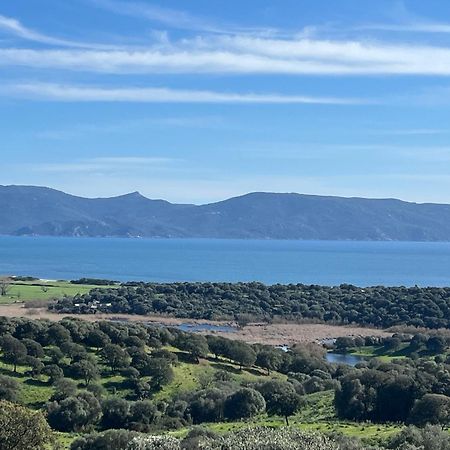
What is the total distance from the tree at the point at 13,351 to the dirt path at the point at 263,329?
34941 mm

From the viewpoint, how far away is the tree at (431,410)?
36062 mm

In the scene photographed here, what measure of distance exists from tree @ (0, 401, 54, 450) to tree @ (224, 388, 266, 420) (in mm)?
15679

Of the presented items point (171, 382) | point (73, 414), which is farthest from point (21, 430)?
point (171, 382)

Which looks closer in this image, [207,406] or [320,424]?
[320,424]

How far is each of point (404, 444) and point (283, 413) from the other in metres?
16.5

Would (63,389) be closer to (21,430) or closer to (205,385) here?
(205,385)

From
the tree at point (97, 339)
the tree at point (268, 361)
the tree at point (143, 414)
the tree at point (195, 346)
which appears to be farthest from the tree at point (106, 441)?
the tree at point (268, 361)

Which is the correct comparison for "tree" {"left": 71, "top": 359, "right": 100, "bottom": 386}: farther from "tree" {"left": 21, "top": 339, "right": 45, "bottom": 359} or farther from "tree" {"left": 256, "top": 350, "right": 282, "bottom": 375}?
"tree" {"left": 256, "top": 350, "right": 282, "bottom": 375}

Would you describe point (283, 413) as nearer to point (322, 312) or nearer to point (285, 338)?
point (285, 338)

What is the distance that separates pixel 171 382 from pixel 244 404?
9.49 m

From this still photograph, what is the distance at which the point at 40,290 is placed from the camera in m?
116

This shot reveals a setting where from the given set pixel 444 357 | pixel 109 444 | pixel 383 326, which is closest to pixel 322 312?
pixel 383 326

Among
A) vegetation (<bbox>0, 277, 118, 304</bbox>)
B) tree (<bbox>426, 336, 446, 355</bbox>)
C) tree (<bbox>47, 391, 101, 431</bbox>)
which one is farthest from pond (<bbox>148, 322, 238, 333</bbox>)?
tree (<bbox>47, 391, 101, 431</bbox>)

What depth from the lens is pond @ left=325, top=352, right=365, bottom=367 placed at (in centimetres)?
6988
